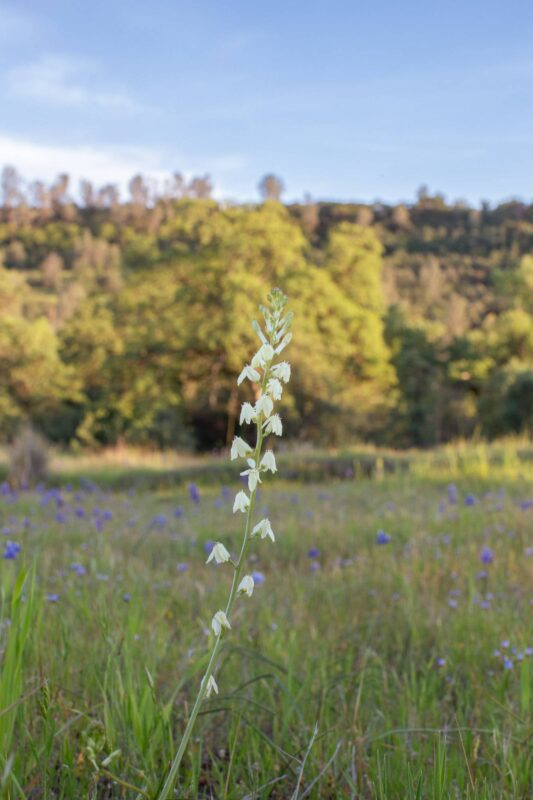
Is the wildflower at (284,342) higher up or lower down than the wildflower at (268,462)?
higher up

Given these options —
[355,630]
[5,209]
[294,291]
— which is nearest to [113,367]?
[294,291]

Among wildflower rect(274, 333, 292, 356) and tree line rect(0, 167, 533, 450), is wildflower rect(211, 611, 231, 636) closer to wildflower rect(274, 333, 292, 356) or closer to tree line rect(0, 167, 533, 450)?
wildflower rect(274, 333, 292, 356)

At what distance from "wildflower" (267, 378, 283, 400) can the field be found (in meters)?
0.61

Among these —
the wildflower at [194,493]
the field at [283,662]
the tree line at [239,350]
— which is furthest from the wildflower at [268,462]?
the tree line at [239,350]

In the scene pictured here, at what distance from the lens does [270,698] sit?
2180mm

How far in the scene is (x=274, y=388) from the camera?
3.35ft

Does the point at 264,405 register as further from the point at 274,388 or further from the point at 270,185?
the point at 270,185

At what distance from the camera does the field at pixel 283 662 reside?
1545mm

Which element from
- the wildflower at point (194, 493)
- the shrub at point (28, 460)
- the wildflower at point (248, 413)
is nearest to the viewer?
the wildflower at point (248, 413)

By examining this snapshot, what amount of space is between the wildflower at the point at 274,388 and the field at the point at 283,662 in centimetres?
61

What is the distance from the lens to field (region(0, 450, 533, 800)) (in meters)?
1.54

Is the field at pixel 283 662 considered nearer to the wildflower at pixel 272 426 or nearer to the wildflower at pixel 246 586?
the wildflower at pixel 246 586

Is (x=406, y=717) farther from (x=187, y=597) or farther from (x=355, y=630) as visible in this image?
(x=187, y=597)

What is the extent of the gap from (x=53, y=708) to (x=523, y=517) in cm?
482
